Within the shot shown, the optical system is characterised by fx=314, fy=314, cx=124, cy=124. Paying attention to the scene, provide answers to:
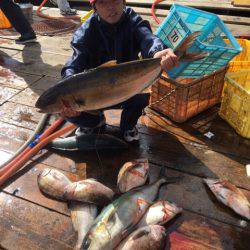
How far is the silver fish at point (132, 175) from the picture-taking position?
2.90 metres

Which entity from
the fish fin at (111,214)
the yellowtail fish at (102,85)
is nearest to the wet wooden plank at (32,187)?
the fish fin at (111,214)

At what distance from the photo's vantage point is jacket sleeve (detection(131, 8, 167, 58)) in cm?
310

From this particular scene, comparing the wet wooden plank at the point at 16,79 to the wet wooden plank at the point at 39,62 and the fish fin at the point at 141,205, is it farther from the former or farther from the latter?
the fish fin at the point at 141,205

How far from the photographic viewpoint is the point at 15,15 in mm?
6188

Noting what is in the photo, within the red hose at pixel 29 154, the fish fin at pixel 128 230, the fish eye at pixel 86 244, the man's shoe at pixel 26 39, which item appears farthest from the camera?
the man's shoe at pixel 26 39

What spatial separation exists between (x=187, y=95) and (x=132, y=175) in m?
1.26

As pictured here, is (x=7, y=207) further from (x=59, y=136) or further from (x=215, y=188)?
(x=215, y=188)

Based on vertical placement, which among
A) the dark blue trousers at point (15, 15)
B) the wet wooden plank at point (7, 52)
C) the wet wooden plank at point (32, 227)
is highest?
the dark blue trousers at point (15, 15)

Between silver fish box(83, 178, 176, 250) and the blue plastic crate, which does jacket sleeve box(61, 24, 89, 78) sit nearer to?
the blue plastic crate

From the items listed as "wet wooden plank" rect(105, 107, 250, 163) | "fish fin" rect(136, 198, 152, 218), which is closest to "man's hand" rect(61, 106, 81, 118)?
"fish fin" rect(136, 198, 152, 218)

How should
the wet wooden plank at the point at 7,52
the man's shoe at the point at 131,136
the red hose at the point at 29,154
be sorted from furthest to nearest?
the wet wooden plank at the point at 7,52 → the man's shoe at the point at 131,136 → the red hose at the point at 29,154

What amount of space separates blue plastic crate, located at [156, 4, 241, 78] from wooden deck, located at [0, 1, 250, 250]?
687mm

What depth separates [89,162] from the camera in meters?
3.38

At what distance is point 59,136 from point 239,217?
6.89 ft
